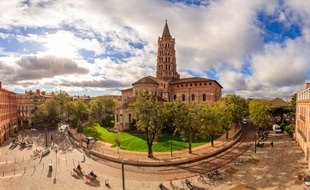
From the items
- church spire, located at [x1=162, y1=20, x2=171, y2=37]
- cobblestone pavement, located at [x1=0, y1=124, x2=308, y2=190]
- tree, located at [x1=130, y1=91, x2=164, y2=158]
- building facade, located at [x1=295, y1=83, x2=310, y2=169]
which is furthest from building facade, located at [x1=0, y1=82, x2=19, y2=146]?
church spire, located at [x1=162, y1=20, x2=171, y2=37]

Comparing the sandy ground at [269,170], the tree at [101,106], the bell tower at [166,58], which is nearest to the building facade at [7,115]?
the tree at [101,106]

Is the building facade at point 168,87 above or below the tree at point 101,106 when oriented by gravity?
above

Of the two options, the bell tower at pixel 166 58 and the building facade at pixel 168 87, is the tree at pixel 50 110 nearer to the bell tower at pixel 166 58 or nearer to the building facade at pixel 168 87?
the building facade at pixel 168 87

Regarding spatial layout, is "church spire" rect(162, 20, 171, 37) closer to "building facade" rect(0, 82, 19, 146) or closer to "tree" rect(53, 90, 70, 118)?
"tree" rect(53, 90, 70, 118)

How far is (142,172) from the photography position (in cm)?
2653

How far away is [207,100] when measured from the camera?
70.3 metres

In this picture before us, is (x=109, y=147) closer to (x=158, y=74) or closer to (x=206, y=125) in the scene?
(x=206, y=125)

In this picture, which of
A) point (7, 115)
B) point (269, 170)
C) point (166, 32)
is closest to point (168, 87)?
point (166, 32)

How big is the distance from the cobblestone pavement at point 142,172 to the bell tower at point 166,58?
175ft

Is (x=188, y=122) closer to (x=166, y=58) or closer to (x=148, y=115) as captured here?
(x=148, y=115)

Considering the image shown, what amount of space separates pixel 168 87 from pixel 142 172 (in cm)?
5052

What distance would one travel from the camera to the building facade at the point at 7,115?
46678mm

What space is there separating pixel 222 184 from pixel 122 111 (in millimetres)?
37116

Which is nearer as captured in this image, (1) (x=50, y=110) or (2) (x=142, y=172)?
(2) (x=142, y=172)
